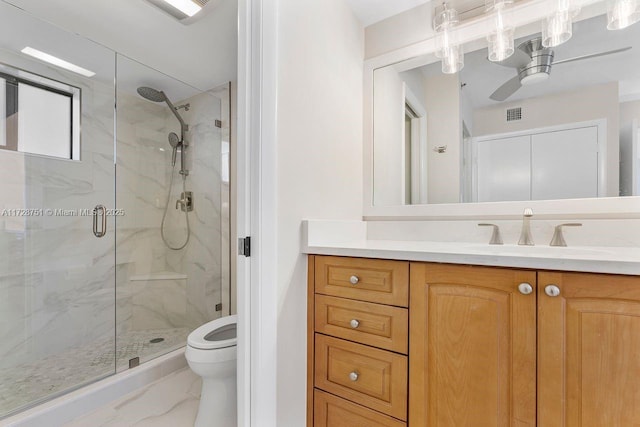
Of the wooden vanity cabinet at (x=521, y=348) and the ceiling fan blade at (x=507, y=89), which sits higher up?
the ceiling fan blade at (x=507, y=89)

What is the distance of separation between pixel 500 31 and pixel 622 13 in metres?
0.42

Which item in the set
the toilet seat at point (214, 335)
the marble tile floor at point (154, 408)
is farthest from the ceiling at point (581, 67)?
the marble tile floor at point (154, 408)

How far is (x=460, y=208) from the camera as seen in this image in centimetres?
147

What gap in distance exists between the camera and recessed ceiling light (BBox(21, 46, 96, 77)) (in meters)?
1.83

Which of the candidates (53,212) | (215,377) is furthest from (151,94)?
(215,377)

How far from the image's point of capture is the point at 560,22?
125cm

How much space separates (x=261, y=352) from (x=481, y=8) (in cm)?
189

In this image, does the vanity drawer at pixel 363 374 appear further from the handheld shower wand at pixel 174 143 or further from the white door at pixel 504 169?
the handheld shower wand at pixel 174 143

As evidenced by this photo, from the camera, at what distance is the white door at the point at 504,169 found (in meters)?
1.37

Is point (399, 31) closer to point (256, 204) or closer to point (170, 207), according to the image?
point (256, 204)

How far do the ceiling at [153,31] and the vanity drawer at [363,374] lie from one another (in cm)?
184

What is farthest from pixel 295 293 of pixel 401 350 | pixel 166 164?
pixel 166 164

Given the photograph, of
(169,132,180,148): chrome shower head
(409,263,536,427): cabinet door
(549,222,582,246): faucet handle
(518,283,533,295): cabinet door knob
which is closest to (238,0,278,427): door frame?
(409,263,536,427): cabinet door

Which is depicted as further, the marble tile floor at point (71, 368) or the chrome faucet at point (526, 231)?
the marble tile floor at point (71, 368)
